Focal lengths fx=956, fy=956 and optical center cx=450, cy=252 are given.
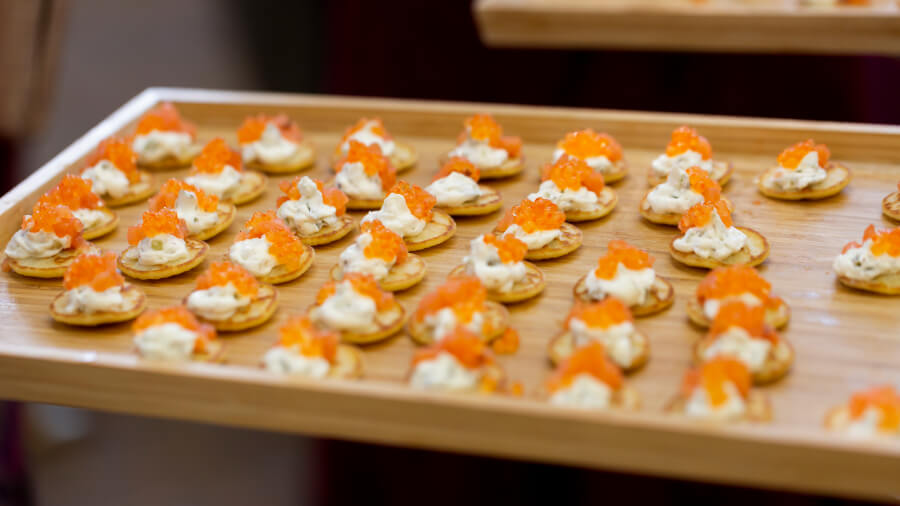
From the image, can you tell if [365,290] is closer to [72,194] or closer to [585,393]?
[585,393]

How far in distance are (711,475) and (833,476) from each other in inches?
6.7

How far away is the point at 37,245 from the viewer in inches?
85.6

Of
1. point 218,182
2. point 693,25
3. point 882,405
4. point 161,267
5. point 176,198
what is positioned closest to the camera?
point 882,405

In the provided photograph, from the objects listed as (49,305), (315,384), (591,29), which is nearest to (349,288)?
(315,384)

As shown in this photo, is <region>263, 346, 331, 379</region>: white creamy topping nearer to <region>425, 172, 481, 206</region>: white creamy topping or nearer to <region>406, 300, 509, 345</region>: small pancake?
<region>406, 300, 509, 345</region>: small pancake

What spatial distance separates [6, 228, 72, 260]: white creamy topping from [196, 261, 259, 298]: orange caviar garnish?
45 centimetres

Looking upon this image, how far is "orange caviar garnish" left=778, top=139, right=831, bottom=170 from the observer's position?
2.31 metres

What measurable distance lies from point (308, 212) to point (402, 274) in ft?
1.07

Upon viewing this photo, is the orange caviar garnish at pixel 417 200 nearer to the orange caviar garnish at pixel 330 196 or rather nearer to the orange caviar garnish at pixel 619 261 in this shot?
the orange caviar garnish at pixel 330 196

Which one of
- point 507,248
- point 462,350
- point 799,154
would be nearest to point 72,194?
point 507,248

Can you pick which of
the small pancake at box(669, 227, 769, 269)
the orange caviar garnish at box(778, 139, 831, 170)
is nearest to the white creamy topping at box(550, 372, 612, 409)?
the small pancake at box(669, 227, 769, 269)

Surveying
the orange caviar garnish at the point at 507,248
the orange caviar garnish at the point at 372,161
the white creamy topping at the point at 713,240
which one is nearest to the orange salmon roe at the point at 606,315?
the orange caviar garnish at the point at 507,248

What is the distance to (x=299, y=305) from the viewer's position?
2027mm

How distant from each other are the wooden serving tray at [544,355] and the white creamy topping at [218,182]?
10 centimetres
